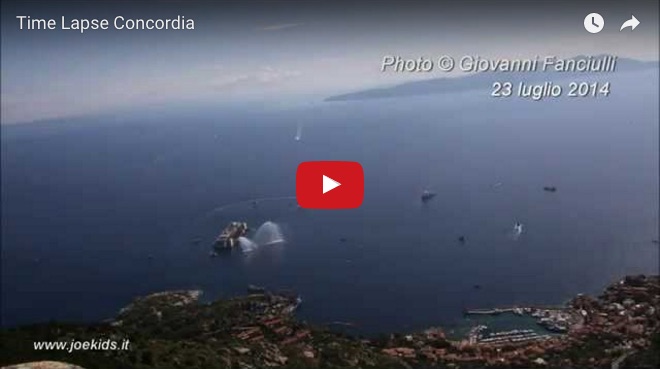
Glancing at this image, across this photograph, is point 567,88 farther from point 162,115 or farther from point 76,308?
point 76,308

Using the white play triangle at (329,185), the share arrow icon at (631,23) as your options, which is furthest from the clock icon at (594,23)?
the white play triangle at (329,185)

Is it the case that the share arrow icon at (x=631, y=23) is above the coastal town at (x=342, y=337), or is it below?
above

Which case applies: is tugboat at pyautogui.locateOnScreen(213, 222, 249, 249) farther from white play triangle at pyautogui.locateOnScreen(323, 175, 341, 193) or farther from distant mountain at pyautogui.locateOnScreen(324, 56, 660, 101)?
white play triangle at pyautogui.locateOnScreen(323, 175, 341, 193)

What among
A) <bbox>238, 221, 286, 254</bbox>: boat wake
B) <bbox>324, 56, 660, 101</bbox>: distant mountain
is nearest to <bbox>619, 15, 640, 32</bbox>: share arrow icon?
<bbox>324, 56, 660, 101</bbox>: distant mountain

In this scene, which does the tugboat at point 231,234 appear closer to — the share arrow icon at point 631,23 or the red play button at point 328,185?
the red play button at point 328,185

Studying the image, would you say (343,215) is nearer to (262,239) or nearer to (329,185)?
(262,239)

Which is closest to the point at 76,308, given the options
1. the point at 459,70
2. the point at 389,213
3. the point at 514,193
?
the point at 389,213
